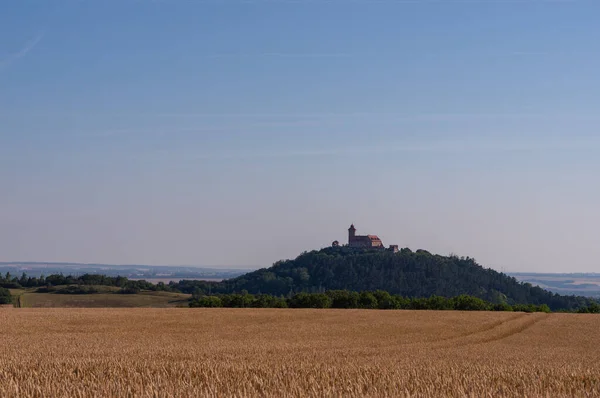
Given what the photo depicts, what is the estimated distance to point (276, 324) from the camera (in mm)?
53719

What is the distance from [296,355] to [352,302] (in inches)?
2531

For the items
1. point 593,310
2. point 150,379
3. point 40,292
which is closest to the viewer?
point 150,379

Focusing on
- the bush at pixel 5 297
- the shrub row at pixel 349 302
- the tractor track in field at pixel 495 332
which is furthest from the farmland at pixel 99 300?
the tractor track in field at pixel 495 332

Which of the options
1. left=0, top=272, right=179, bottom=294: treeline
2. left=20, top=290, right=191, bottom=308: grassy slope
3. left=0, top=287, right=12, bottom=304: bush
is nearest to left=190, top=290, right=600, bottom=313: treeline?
left=20, top=290, right=191, bottom=308: grassy slope

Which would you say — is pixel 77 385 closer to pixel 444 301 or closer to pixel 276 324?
pixel 276 324

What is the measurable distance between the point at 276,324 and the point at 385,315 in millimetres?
16183

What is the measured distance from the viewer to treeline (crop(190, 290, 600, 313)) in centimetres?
8856

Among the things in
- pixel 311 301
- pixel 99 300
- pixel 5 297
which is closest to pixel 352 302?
pixel 311 301

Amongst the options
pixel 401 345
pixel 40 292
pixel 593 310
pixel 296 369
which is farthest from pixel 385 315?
pixel 40 292

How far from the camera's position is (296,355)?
2861 centimetres

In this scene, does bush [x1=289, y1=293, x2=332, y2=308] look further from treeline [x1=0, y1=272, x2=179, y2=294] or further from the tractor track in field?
treeline [x1=0, y1=272, x2=179, y2=294]

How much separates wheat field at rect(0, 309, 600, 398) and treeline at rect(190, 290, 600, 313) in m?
21.0

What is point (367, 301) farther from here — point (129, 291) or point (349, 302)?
point (129, 291)

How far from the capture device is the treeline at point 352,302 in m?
88.6
